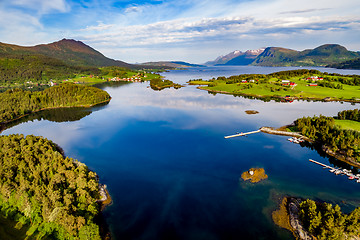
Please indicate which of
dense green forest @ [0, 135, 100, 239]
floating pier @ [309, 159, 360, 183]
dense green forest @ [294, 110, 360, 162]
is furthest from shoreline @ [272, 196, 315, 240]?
dense green forest @ [0, 135, 100, 239]

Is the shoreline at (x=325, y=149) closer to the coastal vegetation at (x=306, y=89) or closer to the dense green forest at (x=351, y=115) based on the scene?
the dense green forest at (x=351, y=115)

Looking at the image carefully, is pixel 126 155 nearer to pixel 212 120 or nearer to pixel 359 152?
pixel 212 120

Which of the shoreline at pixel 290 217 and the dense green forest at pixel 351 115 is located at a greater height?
the dense green forest at pixel 351 115

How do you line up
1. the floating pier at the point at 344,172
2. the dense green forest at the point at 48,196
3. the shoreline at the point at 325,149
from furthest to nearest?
the shoreline at the point at 325,149 → the floating pier at the point at 344,172 → the dense green forest at the point at 48,196

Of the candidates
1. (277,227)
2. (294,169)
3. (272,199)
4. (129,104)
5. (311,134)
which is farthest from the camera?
(129,104)

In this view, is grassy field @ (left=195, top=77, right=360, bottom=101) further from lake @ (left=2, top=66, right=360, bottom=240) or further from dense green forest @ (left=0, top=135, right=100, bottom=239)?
dense green forest @ (left=0, top=135, right=100, bottom=239)

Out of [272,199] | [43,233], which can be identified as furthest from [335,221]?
[43,233]

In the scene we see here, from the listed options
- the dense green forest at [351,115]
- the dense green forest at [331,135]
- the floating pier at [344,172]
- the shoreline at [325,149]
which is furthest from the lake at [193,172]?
the dense green forest at [351,115]
